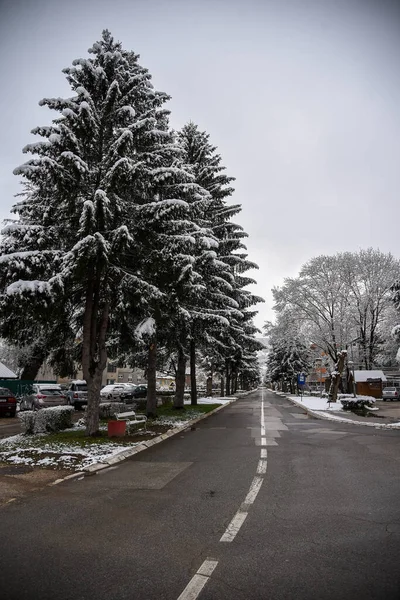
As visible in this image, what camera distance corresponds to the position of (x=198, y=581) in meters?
3.65

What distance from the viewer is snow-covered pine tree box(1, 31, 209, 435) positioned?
11992mm

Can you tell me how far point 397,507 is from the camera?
589cm

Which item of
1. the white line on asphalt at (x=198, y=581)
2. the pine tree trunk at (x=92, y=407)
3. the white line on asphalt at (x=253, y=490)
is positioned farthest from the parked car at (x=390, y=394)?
the white line on asphalt at (x=198, y=581)

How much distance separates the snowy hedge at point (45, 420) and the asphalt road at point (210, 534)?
672cm

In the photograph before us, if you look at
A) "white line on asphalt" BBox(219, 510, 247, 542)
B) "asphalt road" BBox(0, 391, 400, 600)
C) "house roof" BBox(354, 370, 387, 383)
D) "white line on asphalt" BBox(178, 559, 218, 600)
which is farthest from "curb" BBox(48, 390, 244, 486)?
"house roof" BBox(354, 370, 387, 383)

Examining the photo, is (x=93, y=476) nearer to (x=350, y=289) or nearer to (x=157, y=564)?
(x=157, y=564)

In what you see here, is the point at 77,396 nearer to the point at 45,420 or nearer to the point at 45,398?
the point at 45,398

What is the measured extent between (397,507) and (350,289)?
1505 inches

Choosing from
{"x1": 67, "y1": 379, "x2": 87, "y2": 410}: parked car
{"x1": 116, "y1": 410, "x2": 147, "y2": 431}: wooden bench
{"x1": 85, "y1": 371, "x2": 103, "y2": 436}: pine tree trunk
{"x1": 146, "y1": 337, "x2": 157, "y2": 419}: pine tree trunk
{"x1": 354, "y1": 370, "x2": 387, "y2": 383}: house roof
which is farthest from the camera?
{"x1": 354, "y1": 370, "x2": 387, "y2": 383}: house roof

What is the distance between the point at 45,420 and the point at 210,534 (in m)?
11.6

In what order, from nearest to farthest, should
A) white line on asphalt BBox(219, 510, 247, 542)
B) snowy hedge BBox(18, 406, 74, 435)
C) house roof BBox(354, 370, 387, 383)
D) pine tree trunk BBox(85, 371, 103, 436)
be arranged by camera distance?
1. white line on asphalt BBox(219, 510, 247, 542)
2. pine tree trunk BBox(85, 371, 103, 436)
3. snowy hedge BBox(18, 406, 74, 435)
4. house roof BBox(354, 370, 387, 383)

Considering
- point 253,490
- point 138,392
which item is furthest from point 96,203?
point 138,392

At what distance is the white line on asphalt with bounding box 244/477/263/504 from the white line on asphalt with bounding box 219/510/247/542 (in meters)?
0.60

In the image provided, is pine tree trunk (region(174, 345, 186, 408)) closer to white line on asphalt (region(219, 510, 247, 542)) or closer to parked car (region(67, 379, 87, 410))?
parked car (region(67, 379, 87, 410))
